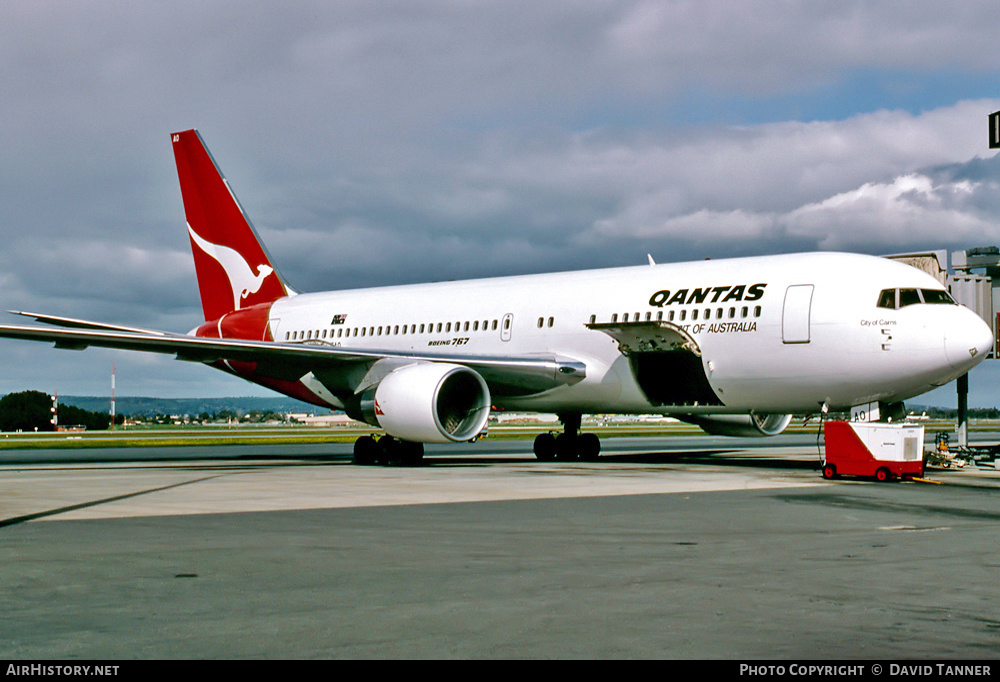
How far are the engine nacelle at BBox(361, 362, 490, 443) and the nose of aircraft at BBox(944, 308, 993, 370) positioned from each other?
364 inches

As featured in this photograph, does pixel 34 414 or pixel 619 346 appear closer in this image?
pixel 619 346

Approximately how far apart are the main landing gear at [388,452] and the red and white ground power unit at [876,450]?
30.3 feet

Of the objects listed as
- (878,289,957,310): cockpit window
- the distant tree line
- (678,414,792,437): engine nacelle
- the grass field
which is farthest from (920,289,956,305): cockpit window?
the distant tree line

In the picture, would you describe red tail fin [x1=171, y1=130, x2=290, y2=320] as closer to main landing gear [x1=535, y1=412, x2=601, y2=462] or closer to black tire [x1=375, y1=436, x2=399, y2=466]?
black tire [x1=375, y1=436, x2=399, y2=466]

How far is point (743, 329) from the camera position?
2038cm

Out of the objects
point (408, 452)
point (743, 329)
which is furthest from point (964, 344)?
point (408, 452)

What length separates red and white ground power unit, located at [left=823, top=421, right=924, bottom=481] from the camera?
1709 cm

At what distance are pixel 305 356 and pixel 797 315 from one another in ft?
35.6

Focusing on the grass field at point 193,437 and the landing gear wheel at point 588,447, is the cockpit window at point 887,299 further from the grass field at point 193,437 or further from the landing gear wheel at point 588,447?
the grass field at point 193,437

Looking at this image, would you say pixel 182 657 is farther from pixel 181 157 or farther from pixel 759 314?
pixel 181 157

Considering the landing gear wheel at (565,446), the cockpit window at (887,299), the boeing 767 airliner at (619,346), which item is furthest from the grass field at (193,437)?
the cockpit window at (887,299)

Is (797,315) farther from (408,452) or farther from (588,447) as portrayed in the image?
(408,452)

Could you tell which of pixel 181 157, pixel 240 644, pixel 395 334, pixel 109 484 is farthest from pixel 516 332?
pixel 240 644

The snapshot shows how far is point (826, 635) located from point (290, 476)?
1444 cm
